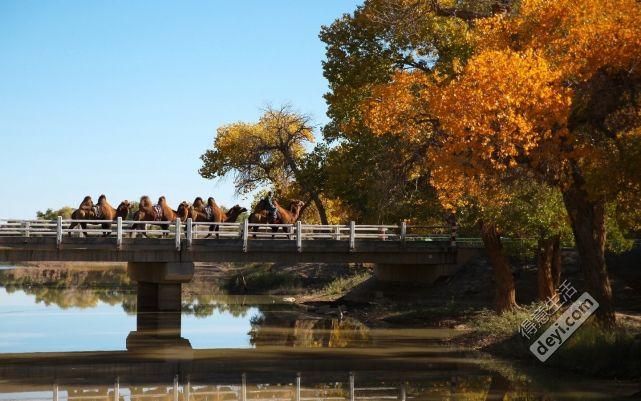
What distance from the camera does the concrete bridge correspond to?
3662 centimetres

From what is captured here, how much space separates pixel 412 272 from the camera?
44594 mm

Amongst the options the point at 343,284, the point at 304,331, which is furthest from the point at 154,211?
the point at 343,284

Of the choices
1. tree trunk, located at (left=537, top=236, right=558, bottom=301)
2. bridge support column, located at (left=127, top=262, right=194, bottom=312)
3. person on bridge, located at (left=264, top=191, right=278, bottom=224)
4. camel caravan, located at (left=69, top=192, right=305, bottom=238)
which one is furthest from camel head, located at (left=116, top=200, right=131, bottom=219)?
tree trunk, located at (left=537, top=236, right=558, bottom=301)

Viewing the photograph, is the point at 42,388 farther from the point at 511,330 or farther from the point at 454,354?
the point at 511,330

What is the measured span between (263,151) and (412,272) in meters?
17.7

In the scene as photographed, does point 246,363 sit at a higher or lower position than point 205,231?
lower

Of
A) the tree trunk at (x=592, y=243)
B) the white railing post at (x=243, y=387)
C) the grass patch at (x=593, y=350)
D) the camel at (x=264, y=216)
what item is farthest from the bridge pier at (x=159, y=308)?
the tree trunk at (x=592, y=243)

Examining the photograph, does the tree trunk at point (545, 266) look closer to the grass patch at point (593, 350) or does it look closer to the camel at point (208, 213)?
the grass patch at point (593, 350)

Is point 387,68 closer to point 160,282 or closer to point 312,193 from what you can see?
point 160,282

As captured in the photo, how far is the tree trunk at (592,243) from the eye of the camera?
24.2m

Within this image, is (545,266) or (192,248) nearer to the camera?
(545,266)

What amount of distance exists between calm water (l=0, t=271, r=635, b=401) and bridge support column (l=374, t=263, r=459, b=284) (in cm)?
571

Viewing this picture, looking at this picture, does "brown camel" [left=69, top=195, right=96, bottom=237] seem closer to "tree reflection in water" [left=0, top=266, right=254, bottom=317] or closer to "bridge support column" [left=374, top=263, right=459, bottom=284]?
"tree reflection in water" [left=0, top=266, right=254, bottom=317]

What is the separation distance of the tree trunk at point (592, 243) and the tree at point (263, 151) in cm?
3362
